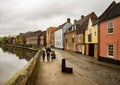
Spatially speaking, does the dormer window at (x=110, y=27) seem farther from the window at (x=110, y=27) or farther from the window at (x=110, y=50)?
the window at (x=110, y=50)

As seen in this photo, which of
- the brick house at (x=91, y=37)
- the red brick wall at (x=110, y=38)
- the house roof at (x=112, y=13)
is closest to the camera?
the red brick wall at (x=110, y=38)

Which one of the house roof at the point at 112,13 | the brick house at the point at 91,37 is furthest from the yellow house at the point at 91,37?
the house roof at the point at 112,13

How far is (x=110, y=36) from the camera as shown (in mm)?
22781

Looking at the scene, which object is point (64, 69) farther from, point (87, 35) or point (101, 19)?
point (87, 35)

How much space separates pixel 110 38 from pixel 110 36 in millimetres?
270

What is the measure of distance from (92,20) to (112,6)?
19.8 feet

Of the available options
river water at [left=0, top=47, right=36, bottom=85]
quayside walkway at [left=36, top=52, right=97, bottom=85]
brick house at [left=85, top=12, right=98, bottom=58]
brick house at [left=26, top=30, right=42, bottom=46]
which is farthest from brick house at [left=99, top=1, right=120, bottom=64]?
brick house at [left=26, top=30, right=42, bottom=46]

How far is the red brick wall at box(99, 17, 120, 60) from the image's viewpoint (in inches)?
822

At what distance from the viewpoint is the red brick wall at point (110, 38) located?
20.9 m

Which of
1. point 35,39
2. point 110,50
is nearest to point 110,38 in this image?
point 110,50

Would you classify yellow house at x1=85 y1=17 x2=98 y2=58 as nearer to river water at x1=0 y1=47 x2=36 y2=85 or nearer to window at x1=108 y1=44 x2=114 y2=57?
window at x1=108 y1=44 x2=114 y2=57

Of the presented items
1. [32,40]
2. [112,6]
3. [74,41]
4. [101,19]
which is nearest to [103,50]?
[101,19]

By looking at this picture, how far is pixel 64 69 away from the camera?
1543 cm

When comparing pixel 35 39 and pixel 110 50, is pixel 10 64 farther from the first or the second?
pixel 35 39
